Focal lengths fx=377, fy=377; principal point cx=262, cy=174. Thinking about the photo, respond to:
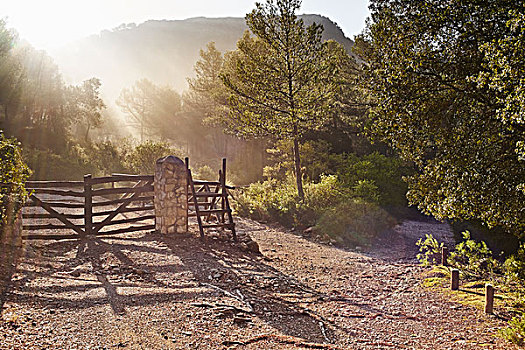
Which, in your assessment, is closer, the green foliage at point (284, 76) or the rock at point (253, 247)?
the rock at point (253, 247)

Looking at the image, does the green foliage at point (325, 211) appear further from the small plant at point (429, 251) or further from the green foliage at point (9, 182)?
the green foliage at point (9, 182)

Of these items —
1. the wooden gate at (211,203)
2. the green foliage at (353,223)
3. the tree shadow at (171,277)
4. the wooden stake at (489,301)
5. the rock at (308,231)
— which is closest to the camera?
the tree shadow at (171,277)

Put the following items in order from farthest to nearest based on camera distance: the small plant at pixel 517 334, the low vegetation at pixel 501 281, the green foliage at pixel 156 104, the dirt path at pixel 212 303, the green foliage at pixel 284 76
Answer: the green foliage at pixel 156 104 < the green foliage at pixel 284 76 < the low vegetation at pixel 501 281 < the dirt path at pixel 212 303 < the small plant at pixel 517 334

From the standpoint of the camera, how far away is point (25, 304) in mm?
4477

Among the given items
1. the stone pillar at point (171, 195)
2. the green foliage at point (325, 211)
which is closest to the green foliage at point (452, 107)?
the green foliage at point (325, 211)

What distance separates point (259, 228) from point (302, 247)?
112 inches

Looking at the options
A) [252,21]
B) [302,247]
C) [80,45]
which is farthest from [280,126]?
[80,45]

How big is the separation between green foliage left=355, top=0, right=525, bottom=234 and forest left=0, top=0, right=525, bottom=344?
26 mm

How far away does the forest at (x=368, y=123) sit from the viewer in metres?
5.84

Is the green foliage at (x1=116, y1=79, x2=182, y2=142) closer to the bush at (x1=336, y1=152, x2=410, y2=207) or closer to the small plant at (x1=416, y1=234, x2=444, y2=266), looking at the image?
the bush at (x1=336, y1=152, x2=410, y2=207)

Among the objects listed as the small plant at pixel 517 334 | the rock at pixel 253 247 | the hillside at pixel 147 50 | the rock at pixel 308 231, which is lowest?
the rock at pixel 308 231

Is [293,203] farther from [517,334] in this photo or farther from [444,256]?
[517,334]

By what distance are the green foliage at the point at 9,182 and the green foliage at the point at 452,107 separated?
6.61m

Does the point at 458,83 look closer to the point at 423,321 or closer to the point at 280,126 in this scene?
the point at 423,321
